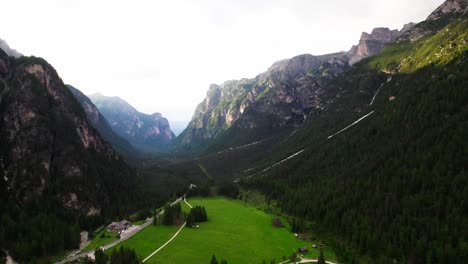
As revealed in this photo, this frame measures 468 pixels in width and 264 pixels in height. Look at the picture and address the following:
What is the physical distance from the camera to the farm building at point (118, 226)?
145m

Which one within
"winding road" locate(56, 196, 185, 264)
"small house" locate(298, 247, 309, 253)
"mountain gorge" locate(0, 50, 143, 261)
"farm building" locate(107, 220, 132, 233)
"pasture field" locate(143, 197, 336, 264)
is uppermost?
"mountain gorge" locate(0, 50, 143, 261)

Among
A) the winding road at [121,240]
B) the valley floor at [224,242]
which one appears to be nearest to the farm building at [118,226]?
the winding road at [121,240]

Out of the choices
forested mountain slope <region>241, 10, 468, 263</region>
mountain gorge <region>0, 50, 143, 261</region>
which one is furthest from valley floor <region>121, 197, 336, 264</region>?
mountain gorge <region>0, 50, 143, 261</region>

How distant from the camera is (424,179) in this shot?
5212 inches

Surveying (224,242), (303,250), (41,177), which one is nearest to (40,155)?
(41,177)

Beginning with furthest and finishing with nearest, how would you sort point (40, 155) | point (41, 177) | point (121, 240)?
point (40, 155)
point (41, 177)
point (121, 240)

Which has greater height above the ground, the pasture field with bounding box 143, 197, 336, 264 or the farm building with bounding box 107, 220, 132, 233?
the farm building with bounding box 107, 220, 132, 233

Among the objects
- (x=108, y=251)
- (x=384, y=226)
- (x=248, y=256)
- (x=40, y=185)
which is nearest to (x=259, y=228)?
(x=248, y=256)

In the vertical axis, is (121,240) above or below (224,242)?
above

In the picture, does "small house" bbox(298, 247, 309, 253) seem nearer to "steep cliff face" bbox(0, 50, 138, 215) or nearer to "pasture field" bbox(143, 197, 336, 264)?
"pasture field" bbox(143, 197, 336, 264)

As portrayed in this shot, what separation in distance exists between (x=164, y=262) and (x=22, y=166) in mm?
92875

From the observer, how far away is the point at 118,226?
481ft

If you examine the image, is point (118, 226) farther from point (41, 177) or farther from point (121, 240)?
point (41, 177)

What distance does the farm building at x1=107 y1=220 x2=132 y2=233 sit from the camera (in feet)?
475
